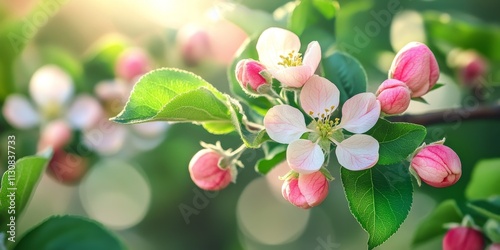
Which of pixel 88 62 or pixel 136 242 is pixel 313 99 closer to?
pixel 88 62

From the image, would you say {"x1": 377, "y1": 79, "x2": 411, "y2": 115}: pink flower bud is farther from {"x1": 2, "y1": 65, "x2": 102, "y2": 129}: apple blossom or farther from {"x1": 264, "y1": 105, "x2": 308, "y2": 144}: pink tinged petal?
{"x1": 2, "y1": 65, "x2": 102, "y2": 129}: apple blossom

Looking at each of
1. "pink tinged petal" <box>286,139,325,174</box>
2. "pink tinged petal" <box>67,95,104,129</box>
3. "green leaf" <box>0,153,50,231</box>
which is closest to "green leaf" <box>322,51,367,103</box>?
"pink tinged petal" <box>286,139,325,174</box>

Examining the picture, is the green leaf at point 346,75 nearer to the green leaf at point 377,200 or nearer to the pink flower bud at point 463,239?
the green leaf at point 377,200

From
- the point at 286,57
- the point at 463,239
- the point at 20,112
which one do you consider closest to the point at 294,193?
the point at 286,57

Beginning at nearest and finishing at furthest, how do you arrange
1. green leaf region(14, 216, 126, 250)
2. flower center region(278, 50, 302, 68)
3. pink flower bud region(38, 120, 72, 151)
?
flower center region(278, 50, 302, 68), green leaf region(14, 216, 126, 250), pink flower bud region(38, 120, 72, 151)

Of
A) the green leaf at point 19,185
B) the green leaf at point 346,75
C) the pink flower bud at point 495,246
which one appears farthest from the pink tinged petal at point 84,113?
the pink flower bud at point 495,246
